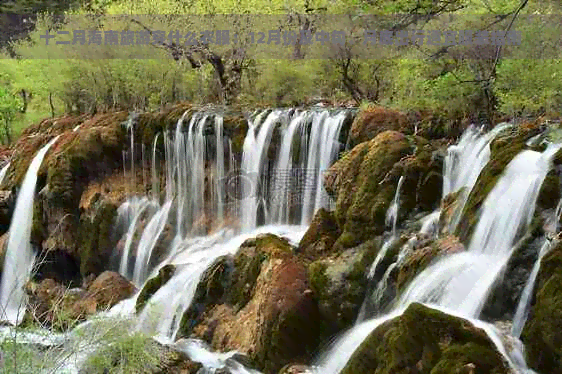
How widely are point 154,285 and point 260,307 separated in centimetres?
438

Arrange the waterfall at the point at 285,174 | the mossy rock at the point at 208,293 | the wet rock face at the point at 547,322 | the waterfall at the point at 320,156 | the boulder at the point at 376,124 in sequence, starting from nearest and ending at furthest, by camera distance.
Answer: the wet rock face at the point at 547,322 < the mossy rock at the point at 208,293 < the boulder at the point at 376,124 < the waterfall at the point at 320,156 < the waterfall at the point at 285,174

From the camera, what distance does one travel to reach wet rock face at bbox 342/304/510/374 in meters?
7.41

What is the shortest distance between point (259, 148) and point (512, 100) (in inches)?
324

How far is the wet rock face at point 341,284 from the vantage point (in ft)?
37.2

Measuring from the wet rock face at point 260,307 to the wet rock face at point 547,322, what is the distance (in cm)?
436

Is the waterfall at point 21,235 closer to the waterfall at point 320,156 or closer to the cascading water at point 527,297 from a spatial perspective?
the waterfall at point 320,156

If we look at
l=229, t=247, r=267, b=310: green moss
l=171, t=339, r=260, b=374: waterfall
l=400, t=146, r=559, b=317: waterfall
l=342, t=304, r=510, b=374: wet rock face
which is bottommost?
l=171, t=339, r=260, b=374: waterfall

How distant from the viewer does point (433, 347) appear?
790 cm

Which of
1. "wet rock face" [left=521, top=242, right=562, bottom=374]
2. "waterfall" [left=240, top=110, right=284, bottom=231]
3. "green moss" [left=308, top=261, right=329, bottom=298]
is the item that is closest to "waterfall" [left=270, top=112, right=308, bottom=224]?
"waterfall" [left=240, top=110, right=284, bottom=231]

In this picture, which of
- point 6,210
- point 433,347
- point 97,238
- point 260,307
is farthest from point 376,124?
point 6,210

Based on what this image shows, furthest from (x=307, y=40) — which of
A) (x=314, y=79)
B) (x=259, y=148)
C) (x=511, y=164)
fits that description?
(x=511, y=164)

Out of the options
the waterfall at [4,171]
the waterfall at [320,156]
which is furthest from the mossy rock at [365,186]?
the waterfall at [4,171]

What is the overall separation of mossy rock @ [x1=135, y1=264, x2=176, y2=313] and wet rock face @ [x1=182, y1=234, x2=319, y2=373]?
5.30ft

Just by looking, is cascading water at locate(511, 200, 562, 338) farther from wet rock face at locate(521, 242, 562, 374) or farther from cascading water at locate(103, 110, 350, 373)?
cascading water at locate(103, 110, 350, 373)
